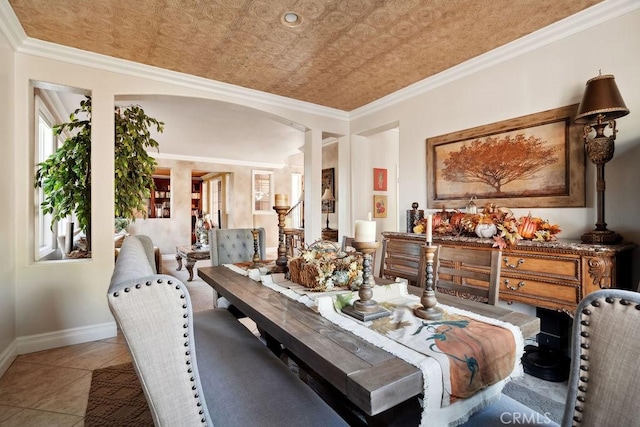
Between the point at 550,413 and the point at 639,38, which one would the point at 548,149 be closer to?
the point at 639,38

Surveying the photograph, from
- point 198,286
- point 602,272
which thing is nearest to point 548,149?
point 602,272

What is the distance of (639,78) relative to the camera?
6.91 feet

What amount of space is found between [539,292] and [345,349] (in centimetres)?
180

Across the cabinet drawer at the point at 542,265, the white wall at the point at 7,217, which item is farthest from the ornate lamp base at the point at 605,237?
the white wall at the point at 7,217

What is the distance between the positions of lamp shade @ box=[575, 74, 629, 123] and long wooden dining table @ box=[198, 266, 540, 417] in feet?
5.17

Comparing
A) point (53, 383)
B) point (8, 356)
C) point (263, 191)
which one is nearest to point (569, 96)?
point (53, 383)

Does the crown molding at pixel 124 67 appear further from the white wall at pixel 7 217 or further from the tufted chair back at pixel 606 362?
the tufted chair back at pixel 606 362

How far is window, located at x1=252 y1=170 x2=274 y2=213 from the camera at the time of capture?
8734mm

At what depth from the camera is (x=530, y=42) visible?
8.48ft

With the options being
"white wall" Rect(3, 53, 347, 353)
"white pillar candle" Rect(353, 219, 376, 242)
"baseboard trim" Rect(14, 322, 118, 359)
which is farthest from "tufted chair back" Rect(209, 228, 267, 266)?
"white pillar candle" Rect(353, 219, 376, 242)

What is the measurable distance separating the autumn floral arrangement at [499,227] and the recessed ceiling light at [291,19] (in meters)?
2.02

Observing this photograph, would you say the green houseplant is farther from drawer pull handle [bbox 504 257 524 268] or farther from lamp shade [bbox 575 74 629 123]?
lamp shade [bbox 575 74 629 123]

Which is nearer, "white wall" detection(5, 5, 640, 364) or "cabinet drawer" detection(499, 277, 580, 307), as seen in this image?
"cabinet drawer" detection(499, 277, 580, 307)

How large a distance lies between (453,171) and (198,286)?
12.8ft
